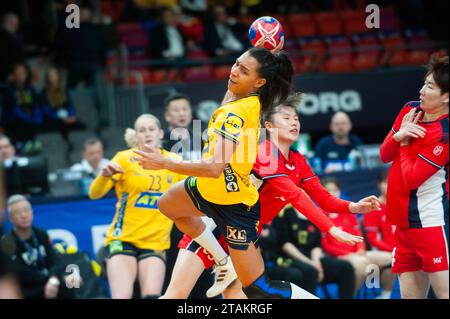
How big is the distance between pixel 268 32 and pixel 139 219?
7.57 feet

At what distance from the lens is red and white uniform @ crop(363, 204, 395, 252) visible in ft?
28.2

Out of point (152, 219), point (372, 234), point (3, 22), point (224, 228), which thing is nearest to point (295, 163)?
point (224, 228)

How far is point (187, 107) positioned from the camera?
25.6ft

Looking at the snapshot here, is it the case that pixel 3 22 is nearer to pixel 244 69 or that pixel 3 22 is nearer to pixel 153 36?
pixel 153 36

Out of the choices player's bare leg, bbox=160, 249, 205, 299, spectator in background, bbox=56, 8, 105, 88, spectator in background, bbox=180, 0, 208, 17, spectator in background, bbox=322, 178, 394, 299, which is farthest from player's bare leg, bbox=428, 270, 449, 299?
spectator in background, bbox=180, 0, 208, 17

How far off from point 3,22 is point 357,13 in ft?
19.9

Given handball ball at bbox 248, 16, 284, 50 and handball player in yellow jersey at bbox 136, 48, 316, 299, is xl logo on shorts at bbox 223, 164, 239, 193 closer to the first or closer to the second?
handball player in yellow jersey at bbox 136, 48, 316, 299

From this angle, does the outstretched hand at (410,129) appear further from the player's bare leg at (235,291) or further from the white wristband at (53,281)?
the white wristband at (53,281)

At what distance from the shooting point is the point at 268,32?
5.79 meters

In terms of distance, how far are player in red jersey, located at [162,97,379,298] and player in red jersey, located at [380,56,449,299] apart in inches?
17.4

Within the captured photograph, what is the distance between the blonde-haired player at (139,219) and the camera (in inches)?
285

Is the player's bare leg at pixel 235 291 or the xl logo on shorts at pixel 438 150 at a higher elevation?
the xl logo on shorts at pixel 438 150

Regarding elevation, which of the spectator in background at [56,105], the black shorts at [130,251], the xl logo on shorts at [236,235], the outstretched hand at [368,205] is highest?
the spectator in background at [56,105]

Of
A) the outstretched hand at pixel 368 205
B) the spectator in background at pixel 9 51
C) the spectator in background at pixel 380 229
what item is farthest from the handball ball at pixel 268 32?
the spectator in background at pixel 9 51
